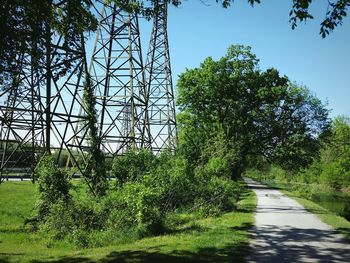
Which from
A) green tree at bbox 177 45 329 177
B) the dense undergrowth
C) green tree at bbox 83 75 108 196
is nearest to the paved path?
the dense undergrowth

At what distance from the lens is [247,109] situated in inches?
1566

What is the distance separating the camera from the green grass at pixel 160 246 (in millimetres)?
8352

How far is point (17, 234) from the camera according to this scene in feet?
39.5

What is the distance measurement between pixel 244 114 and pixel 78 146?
85.1ft

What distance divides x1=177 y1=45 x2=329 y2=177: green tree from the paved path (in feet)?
81.1

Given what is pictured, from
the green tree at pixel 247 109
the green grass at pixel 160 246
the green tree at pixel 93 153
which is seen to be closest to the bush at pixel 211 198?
the green grass at pixel 160 246

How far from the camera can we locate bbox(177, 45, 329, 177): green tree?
128 ft

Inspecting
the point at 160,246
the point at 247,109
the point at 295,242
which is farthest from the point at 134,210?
the point at 247,109

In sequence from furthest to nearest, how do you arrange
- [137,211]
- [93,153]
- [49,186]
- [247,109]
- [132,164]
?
[247,109], [132,164], [93,153], [49,186], [137,211]

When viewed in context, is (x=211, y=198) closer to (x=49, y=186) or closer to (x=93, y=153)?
(x=93, y=153)

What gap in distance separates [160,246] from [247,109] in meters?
31.9

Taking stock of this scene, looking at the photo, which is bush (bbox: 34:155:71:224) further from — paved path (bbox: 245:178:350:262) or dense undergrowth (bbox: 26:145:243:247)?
paved path (bbox: 245:178:350:262)

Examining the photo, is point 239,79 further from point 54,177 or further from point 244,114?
point 54,177

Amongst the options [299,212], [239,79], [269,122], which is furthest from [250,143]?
[299,212]
